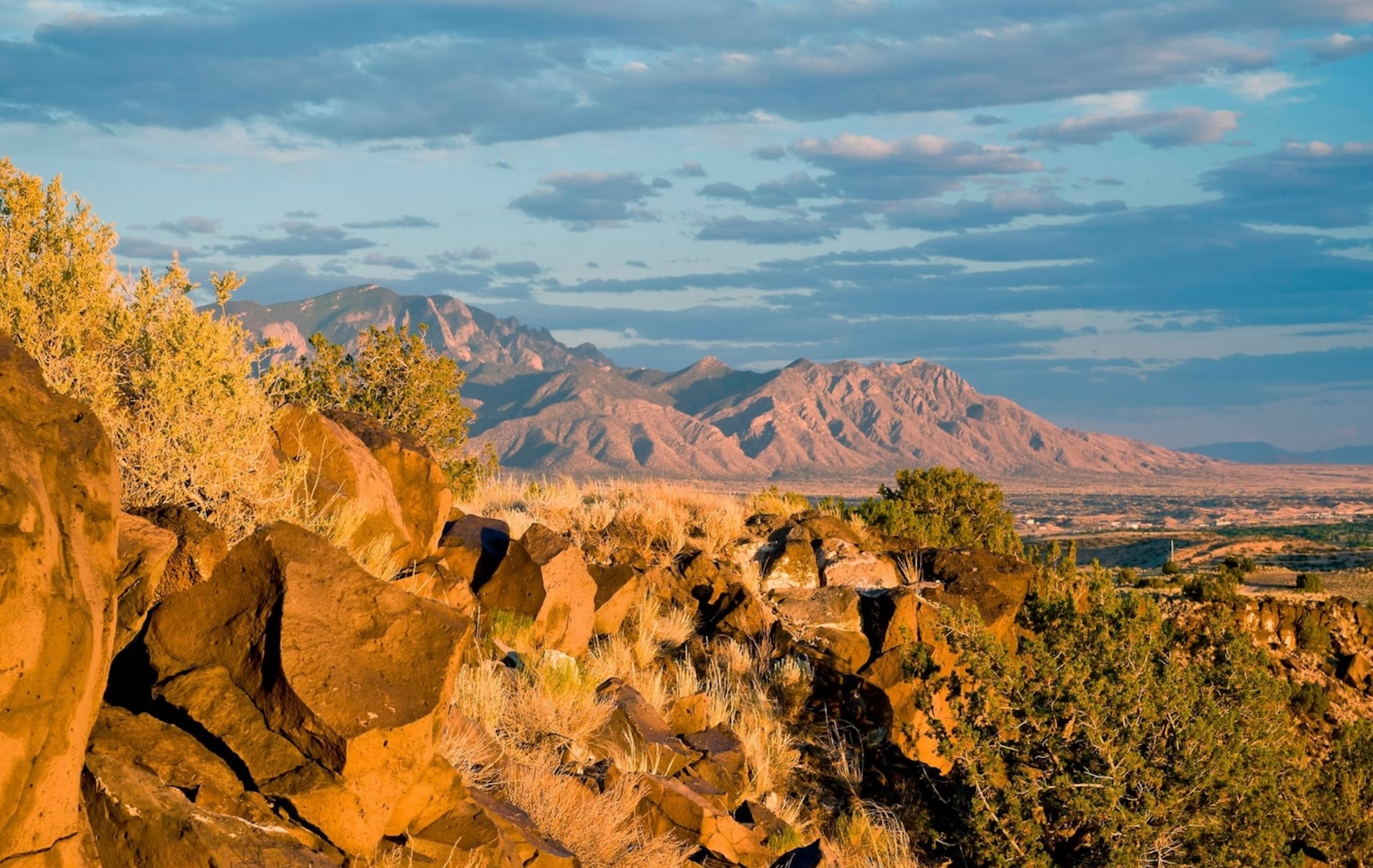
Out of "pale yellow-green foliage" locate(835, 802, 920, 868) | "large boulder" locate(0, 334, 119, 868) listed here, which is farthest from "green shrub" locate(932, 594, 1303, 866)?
"large boulder" locate(0, 334, 119, 868)

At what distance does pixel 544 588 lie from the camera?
12680mm

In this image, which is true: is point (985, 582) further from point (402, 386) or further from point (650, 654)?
point (402, 386)

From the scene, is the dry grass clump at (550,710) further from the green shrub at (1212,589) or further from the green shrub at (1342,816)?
the green shrub at (1212,589)

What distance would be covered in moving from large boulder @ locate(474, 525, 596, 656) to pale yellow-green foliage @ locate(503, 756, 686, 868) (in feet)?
11.9

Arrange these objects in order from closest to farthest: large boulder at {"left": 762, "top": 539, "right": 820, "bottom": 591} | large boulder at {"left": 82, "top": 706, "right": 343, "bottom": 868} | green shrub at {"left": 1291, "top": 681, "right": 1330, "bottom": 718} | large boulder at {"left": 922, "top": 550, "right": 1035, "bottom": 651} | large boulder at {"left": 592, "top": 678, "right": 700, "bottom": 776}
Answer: large boulder at {"left": 82, "top": 706, "right": 343, "bottom": 868} → large boulder at {"left": 592, "top": 678, "right": 700, "bottom": 776} → large boulder at {"left": 922, "top": 550, "right": 1035, "bottom": 651} → large boulder at {"left": 762, "top": 539, "right": 820, "bottom": 591} → green shrub at {"left": 1291, "top": 681, "right": 1330, "bottom": 718}

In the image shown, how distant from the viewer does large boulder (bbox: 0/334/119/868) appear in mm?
4598

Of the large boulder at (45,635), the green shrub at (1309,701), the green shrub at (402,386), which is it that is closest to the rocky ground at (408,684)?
the large boulder at (45,635)

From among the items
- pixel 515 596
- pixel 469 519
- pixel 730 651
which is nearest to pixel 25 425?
pixel 515 596

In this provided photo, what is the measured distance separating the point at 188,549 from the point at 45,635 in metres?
2.54

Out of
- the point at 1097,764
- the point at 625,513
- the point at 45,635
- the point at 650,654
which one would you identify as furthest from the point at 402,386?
the point at 45,635

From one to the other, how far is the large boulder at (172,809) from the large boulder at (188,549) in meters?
1.00

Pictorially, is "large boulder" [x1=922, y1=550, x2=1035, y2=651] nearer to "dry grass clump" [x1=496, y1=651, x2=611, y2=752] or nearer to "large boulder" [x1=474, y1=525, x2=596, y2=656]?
"large boulder" [x1=474, y1=525, x2=596, y2=656]

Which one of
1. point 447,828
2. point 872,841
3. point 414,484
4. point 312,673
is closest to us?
point 312,673

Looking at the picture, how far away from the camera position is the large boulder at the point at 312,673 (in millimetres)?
6250
